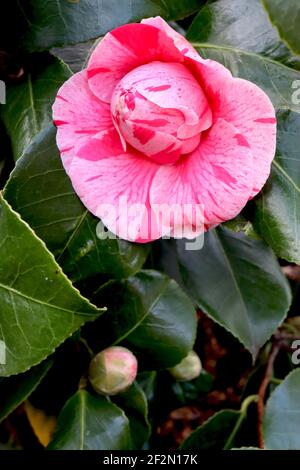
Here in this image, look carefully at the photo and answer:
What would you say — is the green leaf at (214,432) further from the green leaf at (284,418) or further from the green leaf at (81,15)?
the green leaf at (81,15)

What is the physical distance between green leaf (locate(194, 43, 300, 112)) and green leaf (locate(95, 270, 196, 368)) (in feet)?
1.06

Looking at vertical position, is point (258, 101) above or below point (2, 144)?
above

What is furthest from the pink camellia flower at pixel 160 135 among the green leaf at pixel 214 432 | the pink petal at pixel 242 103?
the green leaf at pixel 214 432

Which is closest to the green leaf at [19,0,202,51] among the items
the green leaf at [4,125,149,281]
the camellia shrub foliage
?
the camellia shrub foliage

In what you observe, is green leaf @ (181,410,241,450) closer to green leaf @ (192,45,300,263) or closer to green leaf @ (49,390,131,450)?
green leaf @ (49,390,131,450)

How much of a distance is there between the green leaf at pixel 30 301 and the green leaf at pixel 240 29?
11.4 inches

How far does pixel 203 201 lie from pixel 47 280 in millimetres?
175

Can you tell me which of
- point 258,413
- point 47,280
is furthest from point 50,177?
point 258,413

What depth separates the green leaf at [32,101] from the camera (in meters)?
0.78

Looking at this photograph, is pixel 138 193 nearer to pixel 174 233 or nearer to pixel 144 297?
pixel 174 233

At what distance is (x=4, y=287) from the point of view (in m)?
0.70

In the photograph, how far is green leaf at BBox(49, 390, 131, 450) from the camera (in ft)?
2.91

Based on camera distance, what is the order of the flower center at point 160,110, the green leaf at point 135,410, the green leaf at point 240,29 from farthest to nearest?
the green leaf at point 135,410 < the green leaf at point 240,29 < the flower center at point 160,110

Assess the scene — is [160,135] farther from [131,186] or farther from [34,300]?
[34,300]
